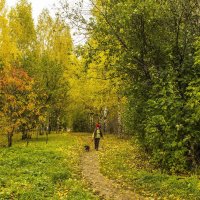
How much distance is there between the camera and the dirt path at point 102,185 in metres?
10.7

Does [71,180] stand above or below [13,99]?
below

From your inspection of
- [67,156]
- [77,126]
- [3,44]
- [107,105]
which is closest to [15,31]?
[3,44]

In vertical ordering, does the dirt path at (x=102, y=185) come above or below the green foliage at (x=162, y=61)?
below

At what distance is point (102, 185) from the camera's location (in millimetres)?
12312

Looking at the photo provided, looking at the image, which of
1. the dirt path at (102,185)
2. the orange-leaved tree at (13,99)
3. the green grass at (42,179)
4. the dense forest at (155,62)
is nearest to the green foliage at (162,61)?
the dense forest at (155,62)

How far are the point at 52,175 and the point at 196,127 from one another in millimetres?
5999

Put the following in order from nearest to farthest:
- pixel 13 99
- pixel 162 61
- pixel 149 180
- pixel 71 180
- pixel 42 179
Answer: pixel 42 179 < pixel 149 180 < pixel 71 180 < pixel 162 61 < pixel 13 99

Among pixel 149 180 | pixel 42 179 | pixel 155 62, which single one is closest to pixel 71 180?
pixel 42 179

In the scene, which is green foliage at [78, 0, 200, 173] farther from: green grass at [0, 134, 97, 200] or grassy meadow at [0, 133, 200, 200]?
green grass at [0, 134, 97, 200]

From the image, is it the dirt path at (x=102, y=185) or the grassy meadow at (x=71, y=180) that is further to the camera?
the dirt path at (x=102, y=185)

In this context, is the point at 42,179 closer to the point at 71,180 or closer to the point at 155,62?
the point at 71,180

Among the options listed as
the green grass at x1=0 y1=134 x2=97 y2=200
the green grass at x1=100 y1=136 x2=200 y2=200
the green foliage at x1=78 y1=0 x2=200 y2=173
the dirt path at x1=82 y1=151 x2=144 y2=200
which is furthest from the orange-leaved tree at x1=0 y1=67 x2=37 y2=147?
the green foliage at x1=78 y1=0 x2=200 y2=173

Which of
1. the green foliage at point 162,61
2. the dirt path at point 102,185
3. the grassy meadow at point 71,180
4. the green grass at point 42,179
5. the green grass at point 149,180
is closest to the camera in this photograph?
the green grass at point 42,179

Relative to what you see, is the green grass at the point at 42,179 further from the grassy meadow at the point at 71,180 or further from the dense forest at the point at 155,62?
the dense forest at the point at 155,62
